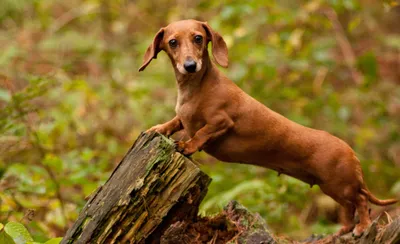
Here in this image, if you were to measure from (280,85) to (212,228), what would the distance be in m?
4.72

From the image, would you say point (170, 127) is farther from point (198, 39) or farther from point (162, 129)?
point (198, 39)

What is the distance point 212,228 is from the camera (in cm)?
394

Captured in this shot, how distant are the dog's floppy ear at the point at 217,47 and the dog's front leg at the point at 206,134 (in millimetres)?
420

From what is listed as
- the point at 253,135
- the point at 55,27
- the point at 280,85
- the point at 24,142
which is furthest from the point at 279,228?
the point at 55,27

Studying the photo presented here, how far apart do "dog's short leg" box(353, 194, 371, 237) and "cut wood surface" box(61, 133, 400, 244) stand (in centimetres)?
53

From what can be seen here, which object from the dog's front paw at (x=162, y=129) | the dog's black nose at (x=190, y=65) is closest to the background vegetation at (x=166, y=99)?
the dog's front paw at (x=162, y=129)

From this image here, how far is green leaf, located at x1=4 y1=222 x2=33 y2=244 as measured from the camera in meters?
3.22

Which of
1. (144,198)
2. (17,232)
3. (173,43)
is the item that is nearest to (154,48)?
(173,43)

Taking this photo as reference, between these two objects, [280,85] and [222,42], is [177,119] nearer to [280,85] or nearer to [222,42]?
[222,42]

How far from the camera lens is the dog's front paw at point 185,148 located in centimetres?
374

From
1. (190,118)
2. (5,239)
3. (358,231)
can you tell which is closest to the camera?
(5,239)

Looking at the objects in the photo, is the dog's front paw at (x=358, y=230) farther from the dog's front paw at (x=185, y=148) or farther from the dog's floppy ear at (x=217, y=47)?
the dog's floppy ear at (x=217, y=47)

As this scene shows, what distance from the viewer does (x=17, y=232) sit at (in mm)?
3244

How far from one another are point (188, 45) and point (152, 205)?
1.10 metres
